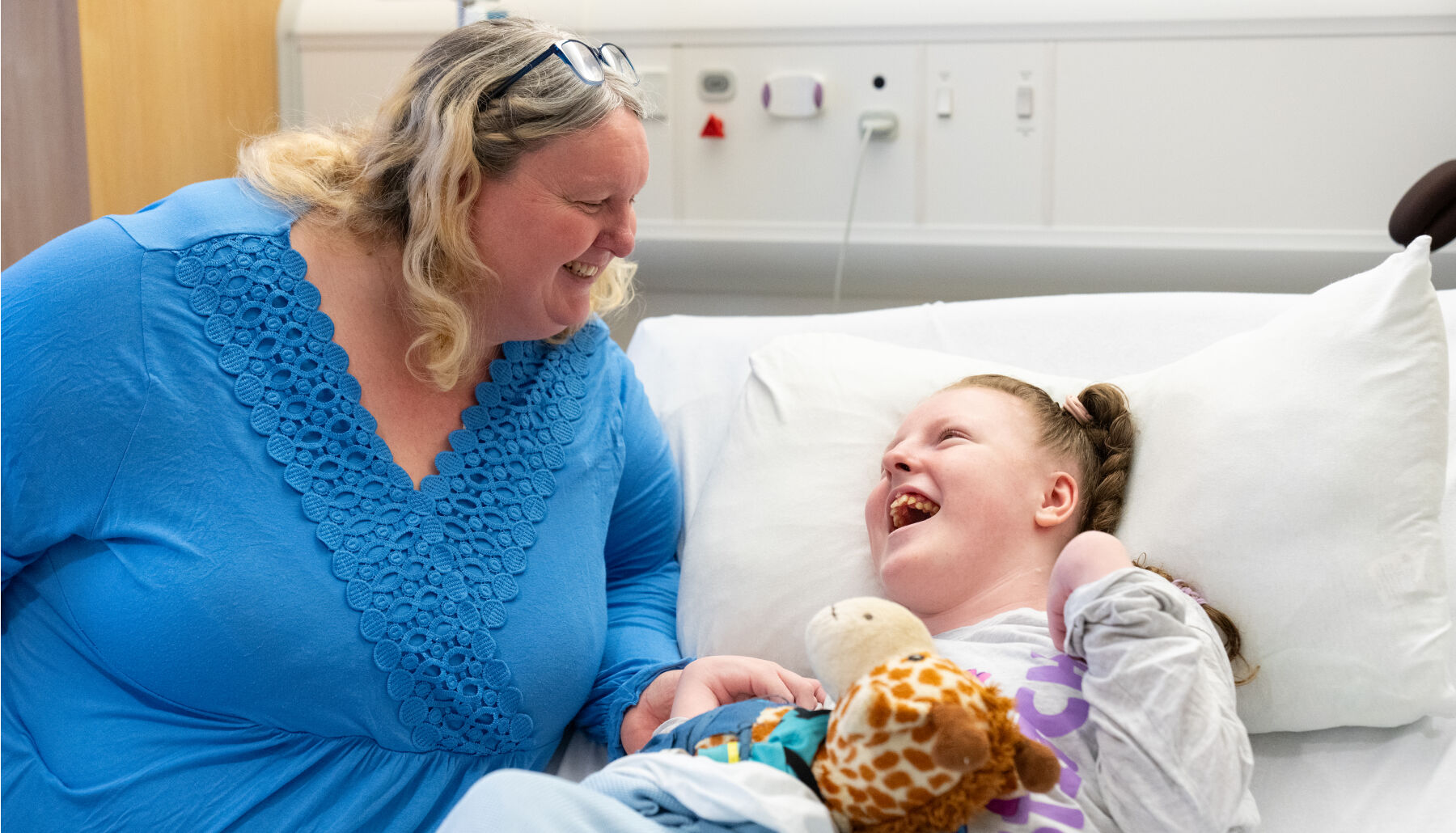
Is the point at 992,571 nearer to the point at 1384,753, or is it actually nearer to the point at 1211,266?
the point at 1384,753

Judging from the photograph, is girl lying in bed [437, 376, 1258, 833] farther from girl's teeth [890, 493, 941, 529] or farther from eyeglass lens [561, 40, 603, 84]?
eyeglass lens [561, 40, 603, 84]

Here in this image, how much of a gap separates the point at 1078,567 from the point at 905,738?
29 centimetres

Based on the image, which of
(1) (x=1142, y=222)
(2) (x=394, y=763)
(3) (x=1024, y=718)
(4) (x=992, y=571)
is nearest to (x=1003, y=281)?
(1) (x=1142, y=222)

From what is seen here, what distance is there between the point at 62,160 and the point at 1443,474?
86.3 inches

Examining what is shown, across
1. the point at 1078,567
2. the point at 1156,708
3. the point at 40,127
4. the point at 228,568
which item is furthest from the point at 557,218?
the point at 40,127

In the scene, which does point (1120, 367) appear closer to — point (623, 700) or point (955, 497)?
point (955, 497)

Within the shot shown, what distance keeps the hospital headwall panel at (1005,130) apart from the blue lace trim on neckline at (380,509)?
52.1 inches

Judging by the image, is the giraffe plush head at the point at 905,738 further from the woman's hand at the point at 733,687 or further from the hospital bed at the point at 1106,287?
the hospital bed at the point at 1106,287

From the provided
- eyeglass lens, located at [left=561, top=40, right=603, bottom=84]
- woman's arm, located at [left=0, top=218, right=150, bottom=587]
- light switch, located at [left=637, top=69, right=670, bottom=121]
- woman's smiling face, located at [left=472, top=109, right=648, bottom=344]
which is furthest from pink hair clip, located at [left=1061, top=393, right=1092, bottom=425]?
light switch, located at [left=637, top=69, right=670, bottom=121]

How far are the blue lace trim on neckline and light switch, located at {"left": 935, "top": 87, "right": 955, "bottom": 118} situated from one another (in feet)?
4.53

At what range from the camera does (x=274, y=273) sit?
3.78 feet

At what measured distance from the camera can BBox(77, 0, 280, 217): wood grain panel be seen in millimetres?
2150

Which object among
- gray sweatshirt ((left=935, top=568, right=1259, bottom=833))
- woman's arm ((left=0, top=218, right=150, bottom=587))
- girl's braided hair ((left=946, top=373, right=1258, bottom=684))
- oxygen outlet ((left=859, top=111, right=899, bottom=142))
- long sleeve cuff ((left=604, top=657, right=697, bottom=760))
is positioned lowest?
long sleeve cuff ((left=604, top=657, right=697, bottom=760))

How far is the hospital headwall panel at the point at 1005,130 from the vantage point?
209cm
